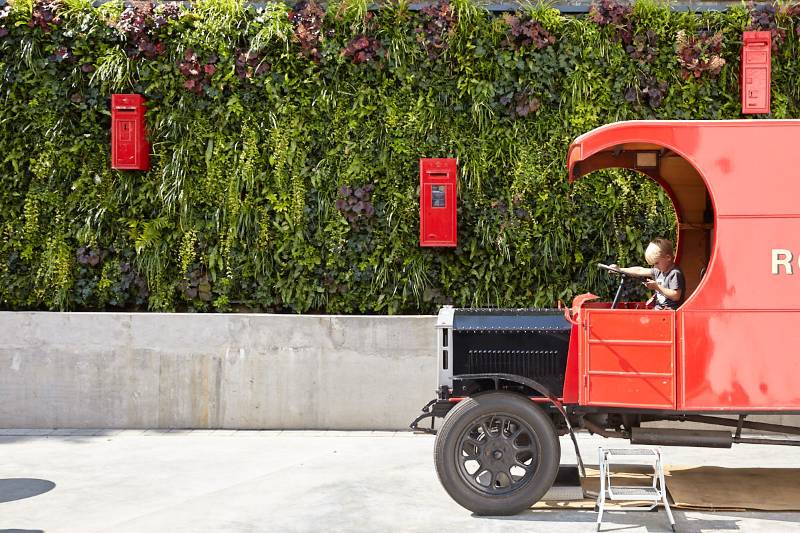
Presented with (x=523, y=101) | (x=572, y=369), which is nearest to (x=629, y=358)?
(x=572, y=369)

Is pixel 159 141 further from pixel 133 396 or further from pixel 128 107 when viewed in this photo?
pixel 133 396

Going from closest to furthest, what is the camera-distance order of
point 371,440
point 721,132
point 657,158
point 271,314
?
point 721,132 < point 657,158 < point 371,440 < point 271,314

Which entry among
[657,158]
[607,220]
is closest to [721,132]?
[657,158]

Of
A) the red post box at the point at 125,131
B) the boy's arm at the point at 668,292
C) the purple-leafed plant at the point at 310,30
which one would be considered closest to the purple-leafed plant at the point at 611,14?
the purple-leafed plant at the point at 310,30

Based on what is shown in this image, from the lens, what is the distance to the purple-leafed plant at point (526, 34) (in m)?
9.27

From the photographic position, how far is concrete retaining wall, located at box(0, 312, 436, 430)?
9.09 metres

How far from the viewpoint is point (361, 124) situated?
9.52m

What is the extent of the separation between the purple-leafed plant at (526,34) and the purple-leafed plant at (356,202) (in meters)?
2.02

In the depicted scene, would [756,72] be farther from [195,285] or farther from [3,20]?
[3,20]

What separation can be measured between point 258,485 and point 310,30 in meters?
4.67

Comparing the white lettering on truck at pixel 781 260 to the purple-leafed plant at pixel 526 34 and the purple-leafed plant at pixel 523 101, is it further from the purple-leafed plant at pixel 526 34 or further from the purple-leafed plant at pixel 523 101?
the purple-leafed plant at pixel 526 34

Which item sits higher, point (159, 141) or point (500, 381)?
point (159, 141)

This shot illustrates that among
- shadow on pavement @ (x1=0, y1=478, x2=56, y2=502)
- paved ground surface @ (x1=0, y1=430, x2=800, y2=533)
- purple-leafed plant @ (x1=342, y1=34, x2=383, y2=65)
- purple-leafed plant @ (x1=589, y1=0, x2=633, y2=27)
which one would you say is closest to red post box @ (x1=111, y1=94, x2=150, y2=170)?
purple-leafed plant @ (x1=342, y1=34, x2=383, y2=65)

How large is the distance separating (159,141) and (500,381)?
4852 millimetres
